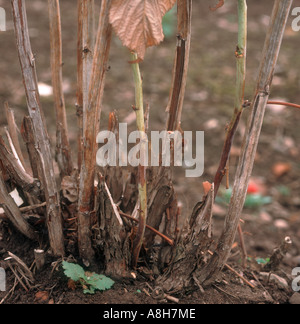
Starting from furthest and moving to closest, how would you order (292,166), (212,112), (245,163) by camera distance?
(212,112), (292,166), (245,163)

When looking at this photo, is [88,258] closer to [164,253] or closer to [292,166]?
[164,253]

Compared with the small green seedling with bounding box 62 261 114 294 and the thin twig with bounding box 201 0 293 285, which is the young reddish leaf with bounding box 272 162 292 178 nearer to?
the thin twig with bounding box 201 0 293 285

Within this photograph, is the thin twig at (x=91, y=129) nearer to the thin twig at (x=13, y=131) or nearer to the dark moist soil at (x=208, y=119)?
the dark moist soil at (x=208, y=119)

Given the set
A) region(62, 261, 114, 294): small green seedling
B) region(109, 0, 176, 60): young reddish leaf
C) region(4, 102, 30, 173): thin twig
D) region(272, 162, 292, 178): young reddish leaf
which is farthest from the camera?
region(272, 162, 292, 178): young reddish leaf

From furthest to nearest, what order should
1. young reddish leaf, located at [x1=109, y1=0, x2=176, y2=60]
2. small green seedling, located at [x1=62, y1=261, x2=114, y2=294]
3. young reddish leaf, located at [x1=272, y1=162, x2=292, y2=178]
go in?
1. young reddish leaf, located at [x1=272, y1=162, x2=292, y2=178]
2. small green seedling, located at [x1=62, y1=261, x2=114, y2=294]
3. young reddish leaf, located at [x1=109, y1=0, x2=176, y2=60]

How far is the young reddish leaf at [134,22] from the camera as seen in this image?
70 cm

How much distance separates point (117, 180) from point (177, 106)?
266 mm

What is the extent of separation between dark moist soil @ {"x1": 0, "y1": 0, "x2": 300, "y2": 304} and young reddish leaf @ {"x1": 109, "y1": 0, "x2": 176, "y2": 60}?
1.09 ft

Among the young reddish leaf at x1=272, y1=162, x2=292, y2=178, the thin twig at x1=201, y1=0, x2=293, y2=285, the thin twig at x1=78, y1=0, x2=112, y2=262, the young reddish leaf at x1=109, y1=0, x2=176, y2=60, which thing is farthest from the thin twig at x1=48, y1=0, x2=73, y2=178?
the young reddish leaf at x1=272, y1=162, x2=292, y2=178

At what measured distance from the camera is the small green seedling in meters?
0.97

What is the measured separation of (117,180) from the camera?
1.11m

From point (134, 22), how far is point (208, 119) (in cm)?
181

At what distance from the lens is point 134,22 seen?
27.5 inches

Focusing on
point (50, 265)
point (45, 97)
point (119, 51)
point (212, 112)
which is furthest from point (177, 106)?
point (119, 51)
